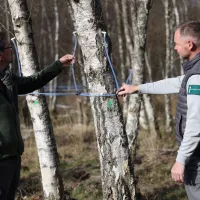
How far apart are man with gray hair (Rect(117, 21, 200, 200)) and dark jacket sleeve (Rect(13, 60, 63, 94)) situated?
4.32 ft

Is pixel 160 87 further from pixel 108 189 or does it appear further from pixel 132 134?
pixel 132 134

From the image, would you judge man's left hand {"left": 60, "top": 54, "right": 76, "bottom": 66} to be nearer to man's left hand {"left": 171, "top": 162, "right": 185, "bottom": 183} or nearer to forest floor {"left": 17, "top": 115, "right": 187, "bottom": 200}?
man's left hand {"left": 171, "top": 162, "right": 185, "bottom": 183}

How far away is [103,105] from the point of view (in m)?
3.19

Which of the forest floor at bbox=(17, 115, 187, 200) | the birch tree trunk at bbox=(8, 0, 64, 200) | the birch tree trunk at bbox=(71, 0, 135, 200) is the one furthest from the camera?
the forest floor at bbox=(17, 115, 187, 200)

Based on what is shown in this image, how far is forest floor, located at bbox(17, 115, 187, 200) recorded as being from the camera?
16.9ft

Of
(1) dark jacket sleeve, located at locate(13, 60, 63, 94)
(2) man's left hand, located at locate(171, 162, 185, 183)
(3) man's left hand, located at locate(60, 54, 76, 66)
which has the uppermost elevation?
(3) man's left hand, located at locate(60, 54, 76, 66)

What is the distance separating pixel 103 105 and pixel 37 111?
1358 mm

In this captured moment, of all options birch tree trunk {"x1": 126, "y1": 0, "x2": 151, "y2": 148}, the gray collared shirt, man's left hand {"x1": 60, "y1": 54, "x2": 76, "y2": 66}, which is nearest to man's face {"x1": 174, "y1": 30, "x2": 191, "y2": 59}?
the gray collared shirt

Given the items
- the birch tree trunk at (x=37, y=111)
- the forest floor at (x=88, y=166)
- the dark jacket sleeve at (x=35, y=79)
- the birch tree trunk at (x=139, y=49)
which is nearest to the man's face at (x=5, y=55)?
the dark jacket sleeve at (x=35, y=79)

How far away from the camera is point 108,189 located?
10.9ft

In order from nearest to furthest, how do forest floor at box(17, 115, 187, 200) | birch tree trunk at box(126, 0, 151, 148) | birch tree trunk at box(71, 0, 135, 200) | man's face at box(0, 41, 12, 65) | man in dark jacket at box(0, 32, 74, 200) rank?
1. man in dark jacket at box(0, 32, 74, 200)
2. man's face at box(0, 41, 12, 65)
3. birch tree trunk at box(71, 0, 135, 200)
4. forest floor at box(17, 115, 187, 200)
5. birch tree trunk at box(126, 0, 151, 148)

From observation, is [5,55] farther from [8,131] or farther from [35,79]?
[8,131]

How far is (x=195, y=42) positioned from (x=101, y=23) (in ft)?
3.50

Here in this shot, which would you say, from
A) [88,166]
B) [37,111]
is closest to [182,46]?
[37,111]
